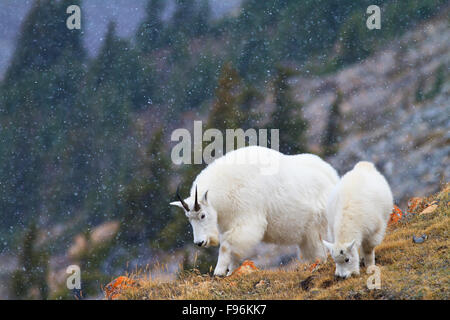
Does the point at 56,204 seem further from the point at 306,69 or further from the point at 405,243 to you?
the point at 405,243

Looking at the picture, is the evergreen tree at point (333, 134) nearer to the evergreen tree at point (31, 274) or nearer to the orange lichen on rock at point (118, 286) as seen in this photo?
the evergreen tree at point (31, 274)

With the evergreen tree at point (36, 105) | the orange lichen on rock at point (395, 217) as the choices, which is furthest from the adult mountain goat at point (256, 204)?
the evergreen tree at point (36, 105)

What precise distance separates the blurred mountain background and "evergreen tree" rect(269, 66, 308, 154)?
0.09m

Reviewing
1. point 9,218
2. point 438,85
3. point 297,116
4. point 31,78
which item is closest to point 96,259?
point 297,116

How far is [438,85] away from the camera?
37.3m

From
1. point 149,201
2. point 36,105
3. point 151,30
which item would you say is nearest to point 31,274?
point 149,201

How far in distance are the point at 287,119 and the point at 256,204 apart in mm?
18612

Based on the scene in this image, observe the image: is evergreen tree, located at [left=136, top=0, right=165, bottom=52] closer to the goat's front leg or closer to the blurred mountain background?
the blurred mountain background

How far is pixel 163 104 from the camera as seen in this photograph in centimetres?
5747

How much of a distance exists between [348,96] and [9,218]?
30.2 meters

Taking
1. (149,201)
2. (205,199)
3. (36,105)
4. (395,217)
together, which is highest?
(36,105)

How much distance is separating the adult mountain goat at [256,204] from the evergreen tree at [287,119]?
1552 cm

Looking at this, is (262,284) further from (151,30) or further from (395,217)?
(151,30)

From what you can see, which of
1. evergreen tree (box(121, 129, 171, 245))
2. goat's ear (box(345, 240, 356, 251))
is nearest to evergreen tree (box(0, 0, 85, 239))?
evergreen tree (box(121, 129, 171, 245))
